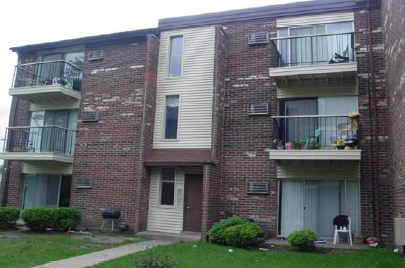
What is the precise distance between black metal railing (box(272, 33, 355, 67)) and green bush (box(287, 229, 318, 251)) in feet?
17.7

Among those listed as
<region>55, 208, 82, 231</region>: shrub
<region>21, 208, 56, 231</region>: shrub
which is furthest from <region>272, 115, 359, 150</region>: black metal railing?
<region>21, 208, 56, 231</region>: shrub

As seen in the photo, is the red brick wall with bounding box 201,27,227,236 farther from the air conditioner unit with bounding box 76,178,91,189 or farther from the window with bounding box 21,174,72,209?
the window with bounding box 21,174,72,209

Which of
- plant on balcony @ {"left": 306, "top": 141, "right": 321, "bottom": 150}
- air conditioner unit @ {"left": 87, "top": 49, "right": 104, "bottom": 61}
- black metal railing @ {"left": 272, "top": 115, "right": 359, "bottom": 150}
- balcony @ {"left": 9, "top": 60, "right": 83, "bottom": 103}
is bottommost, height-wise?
plant on balcony @ {"left": 306, "top": 141, "right": 321, "bottom": 150}

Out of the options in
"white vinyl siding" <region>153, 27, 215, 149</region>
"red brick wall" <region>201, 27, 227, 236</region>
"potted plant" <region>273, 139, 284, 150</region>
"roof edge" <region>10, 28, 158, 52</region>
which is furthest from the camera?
"roof edge" <region>10, 28, 158, 52</region>

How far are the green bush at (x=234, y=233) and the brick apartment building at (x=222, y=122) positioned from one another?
936 mm

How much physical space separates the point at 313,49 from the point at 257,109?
2705 millimetres

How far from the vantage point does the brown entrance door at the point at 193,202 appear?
13.3 m

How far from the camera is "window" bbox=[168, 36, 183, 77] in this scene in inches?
575

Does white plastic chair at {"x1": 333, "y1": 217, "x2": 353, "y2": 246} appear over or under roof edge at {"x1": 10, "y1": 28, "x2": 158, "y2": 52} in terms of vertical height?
under

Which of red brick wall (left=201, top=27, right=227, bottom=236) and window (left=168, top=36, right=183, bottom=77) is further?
window (left=168, top=36, right=183, bottom=77)

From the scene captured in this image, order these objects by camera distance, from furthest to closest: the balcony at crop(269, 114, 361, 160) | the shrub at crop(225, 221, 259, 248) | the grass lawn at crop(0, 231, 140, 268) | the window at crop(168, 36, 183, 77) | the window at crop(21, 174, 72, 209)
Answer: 1. the window at crop(21, 174, 72, 209)
2. the window at crop(168, 36, 183, 77)
3. the balcony at crop(269, 114, 361, 160)
4. the shrub at crop(225, 221, 259, 248)
5. the grass lawn at crop(0, 231, 140, 268)

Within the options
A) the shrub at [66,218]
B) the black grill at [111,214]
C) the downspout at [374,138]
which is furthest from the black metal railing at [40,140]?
the downspout at [374,138]

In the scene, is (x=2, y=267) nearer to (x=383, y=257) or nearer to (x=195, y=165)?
A: (x=195, y=165)

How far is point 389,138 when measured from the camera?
11.2 m
